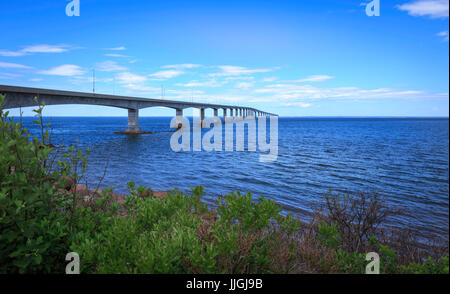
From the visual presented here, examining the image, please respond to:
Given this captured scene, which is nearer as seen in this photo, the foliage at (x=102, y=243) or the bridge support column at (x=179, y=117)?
the foliage at (x=102, y=243)

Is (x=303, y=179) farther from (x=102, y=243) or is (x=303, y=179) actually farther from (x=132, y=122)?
(x=132, y=122)

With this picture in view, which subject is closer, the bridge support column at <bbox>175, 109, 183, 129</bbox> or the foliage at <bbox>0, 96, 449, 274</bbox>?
the foliage at <bbox>0, 96, 449, 274</bbox>

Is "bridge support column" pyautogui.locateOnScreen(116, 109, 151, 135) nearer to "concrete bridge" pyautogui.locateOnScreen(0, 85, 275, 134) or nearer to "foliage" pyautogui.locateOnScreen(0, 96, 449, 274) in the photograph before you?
"concrete bridge" pyautogui.locateOnScreen(0, 85, 275, 134)

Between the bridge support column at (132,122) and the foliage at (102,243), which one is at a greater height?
the bridge support column at (132,122)

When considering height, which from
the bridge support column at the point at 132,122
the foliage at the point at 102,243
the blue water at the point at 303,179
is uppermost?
A: the bridge support column at the point at 132,122

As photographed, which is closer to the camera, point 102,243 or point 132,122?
point 102,243

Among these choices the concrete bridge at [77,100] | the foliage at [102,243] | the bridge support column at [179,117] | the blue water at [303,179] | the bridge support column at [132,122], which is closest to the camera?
the foliage at [102,243]

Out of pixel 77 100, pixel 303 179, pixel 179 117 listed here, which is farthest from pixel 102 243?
pixel 179 117

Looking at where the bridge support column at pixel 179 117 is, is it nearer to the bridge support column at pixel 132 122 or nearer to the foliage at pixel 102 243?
the bridge support column at pixel 132 122

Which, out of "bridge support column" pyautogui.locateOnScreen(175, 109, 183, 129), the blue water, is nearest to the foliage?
the blue water

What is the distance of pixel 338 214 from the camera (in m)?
6.57

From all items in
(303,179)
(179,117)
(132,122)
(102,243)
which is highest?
(179,117)

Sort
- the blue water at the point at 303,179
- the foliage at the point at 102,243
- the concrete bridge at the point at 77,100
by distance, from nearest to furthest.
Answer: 1. the foliage at the point at 102,243
2. the blue water at the point at 303,179
3. the concrete bridge at the point at 77,100

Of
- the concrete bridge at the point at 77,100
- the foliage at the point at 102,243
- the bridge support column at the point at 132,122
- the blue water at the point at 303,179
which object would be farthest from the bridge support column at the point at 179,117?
the foliage at the point at 102,243
